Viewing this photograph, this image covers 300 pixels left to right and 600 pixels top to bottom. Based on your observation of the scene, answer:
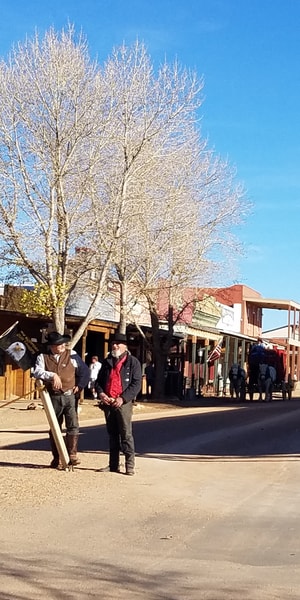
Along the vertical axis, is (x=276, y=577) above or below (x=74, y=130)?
below

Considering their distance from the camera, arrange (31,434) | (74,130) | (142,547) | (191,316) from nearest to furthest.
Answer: (142,547)
(31,434)
(74,130)
(191,316)

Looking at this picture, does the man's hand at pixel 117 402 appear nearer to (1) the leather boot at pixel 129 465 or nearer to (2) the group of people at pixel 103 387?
(2) the group of people at pixel 103 387

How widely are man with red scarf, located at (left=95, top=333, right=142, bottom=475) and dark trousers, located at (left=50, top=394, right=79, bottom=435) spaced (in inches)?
14.7

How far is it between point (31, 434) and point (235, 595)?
12508 millimetres

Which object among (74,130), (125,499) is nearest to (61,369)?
(125,499)

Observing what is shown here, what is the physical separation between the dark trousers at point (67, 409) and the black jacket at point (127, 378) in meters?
0.39

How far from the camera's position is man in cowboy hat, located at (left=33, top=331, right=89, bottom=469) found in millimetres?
11133

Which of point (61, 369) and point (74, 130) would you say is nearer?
point (61, 369)

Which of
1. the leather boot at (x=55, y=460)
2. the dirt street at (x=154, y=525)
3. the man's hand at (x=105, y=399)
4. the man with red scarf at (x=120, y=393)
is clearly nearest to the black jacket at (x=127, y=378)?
the man with red scarf at (x=120, y=393)

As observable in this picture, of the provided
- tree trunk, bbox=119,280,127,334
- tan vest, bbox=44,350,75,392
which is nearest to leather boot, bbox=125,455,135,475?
tan vest, bbox=44,350,75,392

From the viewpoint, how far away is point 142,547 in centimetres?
772

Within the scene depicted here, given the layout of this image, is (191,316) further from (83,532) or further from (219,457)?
(83,532)

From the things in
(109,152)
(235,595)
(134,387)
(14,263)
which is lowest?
(235,595)

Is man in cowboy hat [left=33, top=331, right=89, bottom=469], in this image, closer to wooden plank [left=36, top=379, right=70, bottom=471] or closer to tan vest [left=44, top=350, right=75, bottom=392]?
tan vest [left=44, top=350, right=75, bottom=392]
